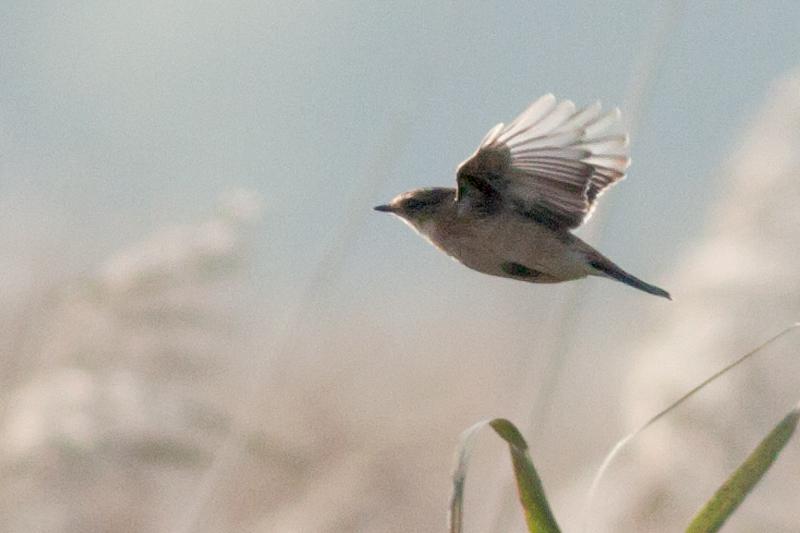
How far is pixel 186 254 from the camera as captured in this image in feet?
6.10

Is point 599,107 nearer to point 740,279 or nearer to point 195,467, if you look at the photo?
point 740,279

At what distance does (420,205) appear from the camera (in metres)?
0.71

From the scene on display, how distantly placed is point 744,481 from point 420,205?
0.24m

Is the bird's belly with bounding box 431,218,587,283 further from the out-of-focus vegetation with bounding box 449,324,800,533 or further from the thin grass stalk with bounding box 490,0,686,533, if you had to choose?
the thin grass stalk with bounding box 490,0,686,533

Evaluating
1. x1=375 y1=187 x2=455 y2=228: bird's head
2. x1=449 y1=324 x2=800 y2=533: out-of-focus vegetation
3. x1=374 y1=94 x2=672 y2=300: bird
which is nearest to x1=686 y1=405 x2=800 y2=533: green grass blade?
x1=449 y1=324 x2=800 y2=533: out-of-focus vegetation

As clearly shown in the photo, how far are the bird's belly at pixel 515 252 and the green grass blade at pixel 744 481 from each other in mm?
127

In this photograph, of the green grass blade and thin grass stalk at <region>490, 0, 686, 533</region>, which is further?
thin grass stalk at <region>490, 0, 686, 533</region>

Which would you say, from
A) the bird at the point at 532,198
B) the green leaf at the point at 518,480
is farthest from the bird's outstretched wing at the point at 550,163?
the green leaf at the point at 518,480

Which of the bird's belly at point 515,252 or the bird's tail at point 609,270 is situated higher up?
the bird's belly at point 515,252

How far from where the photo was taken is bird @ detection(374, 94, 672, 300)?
63 cm

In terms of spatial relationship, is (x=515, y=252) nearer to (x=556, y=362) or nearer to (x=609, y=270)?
(x=609, y=270)

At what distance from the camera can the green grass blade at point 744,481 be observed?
0.61 m

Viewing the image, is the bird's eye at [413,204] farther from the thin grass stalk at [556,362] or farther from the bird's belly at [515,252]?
the thin grass stalk at [556,362]

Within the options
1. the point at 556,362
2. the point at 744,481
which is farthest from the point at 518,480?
the point at 556,362
